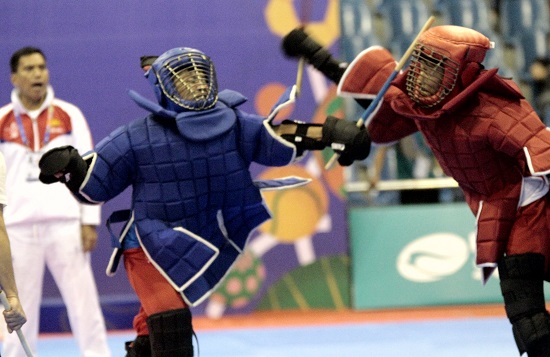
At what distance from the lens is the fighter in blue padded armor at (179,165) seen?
16.3ft

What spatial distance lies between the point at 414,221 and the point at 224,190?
154 inches

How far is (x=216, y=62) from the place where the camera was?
8.82 metres

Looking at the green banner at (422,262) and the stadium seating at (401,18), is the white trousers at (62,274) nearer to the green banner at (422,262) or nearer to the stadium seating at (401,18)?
the green banner at (422,262)

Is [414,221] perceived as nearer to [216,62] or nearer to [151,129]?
[216,62]

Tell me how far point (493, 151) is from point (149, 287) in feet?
5.91

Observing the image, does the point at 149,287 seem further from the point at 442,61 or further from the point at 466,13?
the point at 466,13

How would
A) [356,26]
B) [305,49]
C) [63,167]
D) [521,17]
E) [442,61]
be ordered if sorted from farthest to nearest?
[521,17] < [356,26] < [305,49] < [442,61] < [63,167]

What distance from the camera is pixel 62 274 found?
21.8 feet

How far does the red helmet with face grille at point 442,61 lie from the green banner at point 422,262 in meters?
3.65

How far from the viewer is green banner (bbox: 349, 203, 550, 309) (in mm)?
8727

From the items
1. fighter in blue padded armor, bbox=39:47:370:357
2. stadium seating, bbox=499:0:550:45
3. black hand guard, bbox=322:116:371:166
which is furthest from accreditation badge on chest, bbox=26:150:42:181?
stadium seating, bbox=499:0:550:45

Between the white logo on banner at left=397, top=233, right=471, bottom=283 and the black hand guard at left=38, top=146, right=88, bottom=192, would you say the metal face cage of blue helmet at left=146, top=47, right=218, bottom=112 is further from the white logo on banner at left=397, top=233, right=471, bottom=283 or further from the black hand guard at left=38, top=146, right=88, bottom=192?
the white logo on banner at left=397, top=233, right=471, bottom=283

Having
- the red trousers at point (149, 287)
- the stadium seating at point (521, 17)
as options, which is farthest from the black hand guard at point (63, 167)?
the stadium seating at point (521, 17)

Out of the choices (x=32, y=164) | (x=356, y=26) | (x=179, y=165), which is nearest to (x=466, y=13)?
(x=356, y=26)
